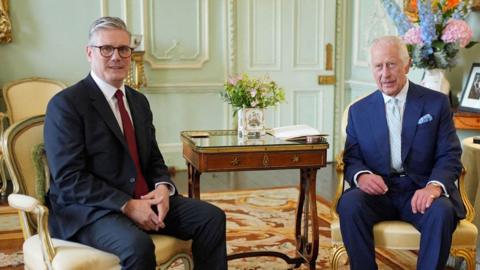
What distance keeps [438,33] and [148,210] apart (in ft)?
7.00

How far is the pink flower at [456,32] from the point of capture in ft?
10.9

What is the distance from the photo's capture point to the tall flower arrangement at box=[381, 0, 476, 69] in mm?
3354

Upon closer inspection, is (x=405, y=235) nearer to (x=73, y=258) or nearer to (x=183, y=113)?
(x=73, y=258)

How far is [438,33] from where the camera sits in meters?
3.43

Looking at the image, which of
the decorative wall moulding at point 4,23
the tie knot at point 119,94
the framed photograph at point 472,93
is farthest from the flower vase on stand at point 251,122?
the decorative wall moulding at point 4,23

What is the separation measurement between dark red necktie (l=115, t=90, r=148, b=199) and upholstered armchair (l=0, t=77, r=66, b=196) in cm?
289

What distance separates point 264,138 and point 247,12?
3100 mm

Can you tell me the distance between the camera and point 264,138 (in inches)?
117

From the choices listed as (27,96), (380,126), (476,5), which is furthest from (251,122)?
(27,96)

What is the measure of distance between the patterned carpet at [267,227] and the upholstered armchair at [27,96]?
170cm

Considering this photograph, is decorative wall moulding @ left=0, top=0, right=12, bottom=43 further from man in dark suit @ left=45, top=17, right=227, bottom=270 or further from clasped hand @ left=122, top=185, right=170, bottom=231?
clasped hand @ left=122, top=185, right=170, bottom=231

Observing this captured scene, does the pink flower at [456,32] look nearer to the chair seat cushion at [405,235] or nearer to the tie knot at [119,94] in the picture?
the chair seat cushion at [405,235]

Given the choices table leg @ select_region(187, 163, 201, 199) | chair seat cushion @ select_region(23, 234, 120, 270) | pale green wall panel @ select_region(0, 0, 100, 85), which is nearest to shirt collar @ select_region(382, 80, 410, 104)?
table leg @ select_region(187, 163, 201, 199)

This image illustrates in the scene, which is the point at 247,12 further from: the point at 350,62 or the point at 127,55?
the point at 127,55
